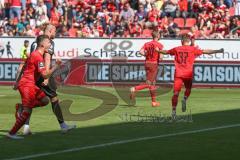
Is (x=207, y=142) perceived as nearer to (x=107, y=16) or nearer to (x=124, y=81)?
(x=124, y=81)

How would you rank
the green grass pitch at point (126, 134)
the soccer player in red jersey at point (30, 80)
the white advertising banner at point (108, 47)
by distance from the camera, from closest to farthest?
the green grass pitch at point (126, 134)
the soccer player in red jersey at point (30, 80)
the white advertising banner at point (108, 47)

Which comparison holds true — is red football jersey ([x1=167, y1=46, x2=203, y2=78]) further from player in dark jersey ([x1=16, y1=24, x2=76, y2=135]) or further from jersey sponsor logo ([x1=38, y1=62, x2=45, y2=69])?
jersey sponsor logo ([x1=38, y1=62, x2=45, y2=69])

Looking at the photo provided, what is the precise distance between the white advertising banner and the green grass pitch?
8.27m

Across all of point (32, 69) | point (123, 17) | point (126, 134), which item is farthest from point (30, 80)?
point (123, 17)

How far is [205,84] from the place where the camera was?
112 ft

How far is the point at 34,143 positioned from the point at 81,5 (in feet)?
84.0

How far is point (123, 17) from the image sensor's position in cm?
3828

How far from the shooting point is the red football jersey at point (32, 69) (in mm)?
15453

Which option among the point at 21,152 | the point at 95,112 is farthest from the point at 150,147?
the point at 95,112

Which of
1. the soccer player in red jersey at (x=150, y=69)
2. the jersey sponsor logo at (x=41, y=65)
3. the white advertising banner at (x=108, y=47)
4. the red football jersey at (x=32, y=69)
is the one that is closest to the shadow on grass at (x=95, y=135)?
the red football jersey at (x=32, y=69)

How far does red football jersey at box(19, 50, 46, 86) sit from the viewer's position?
50.7ft

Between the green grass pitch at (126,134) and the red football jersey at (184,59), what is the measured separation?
44.8 inches

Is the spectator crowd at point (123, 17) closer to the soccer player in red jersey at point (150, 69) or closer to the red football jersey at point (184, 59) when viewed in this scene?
the soccer player in red jersey at point (150, 69)

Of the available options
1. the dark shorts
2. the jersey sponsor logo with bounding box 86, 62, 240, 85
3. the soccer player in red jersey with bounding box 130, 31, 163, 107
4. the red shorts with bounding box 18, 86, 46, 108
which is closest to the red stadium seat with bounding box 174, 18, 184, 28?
the jersey sponsor logo with bounding box 86, 62, 240, 85
